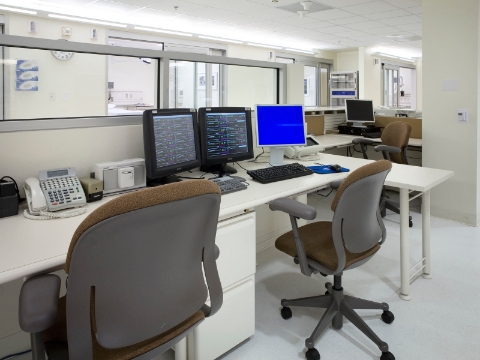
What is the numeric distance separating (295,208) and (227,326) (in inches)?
24.8

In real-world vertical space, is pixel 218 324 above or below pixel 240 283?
below

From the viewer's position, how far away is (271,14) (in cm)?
621

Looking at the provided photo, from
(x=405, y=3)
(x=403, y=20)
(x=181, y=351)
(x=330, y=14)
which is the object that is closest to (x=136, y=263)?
(x=181, y=351)

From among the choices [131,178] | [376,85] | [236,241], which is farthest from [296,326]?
[376,85]

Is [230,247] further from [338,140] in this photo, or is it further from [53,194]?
[338,140]

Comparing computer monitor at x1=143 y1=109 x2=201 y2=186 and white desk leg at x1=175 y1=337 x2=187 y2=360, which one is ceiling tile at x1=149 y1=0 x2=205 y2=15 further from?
white desk leg at x1=175 y1=337 x2=187 y2=360

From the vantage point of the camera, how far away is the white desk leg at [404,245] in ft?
7.34

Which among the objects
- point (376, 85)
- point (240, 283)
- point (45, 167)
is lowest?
point (240, 283)


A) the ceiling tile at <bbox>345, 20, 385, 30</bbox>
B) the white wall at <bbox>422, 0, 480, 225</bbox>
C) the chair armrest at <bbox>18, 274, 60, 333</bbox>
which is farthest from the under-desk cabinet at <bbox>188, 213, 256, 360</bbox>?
the ceiling tile at <bbox>345, 20, 385, 30</bbox>

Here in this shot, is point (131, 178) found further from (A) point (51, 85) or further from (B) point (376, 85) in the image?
(B) point (376, 85)

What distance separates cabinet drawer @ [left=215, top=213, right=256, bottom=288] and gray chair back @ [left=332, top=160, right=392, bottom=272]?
0.39m

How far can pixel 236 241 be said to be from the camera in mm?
1729

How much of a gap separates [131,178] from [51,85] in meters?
4.60

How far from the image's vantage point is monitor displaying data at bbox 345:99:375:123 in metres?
5.07
